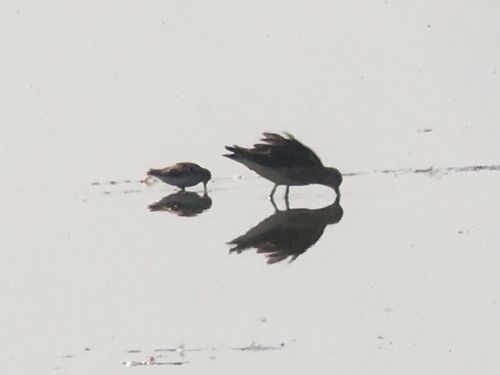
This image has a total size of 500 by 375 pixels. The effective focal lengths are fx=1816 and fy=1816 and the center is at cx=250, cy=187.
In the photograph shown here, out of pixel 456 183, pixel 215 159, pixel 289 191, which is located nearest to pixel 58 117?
pixel 215 159

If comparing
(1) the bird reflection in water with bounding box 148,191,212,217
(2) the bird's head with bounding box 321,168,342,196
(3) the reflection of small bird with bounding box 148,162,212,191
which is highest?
(3) the reflection of small bird with bounding box 148,162,212,191

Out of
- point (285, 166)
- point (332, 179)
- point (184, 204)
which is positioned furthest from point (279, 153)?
point (184, 204)

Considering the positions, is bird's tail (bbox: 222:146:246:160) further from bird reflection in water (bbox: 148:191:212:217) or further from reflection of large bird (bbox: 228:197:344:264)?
reflection of large bird (bbox: 228:197:344:264)

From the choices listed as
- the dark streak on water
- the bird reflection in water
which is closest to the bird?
the bird reflection in water

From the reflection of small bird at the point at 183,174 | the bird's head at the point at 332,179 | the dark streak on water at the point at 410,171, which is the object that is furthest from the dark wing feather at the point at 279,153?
the dark streak on water at the point at 410,171

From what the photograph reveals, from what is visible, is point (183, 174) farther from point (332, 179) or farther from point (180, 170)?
point (332, 179)

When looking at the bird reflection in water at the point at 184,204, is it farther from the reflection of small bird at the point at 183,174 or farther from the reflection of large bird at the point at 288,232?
the reflection of large bird at the point at 288,232
